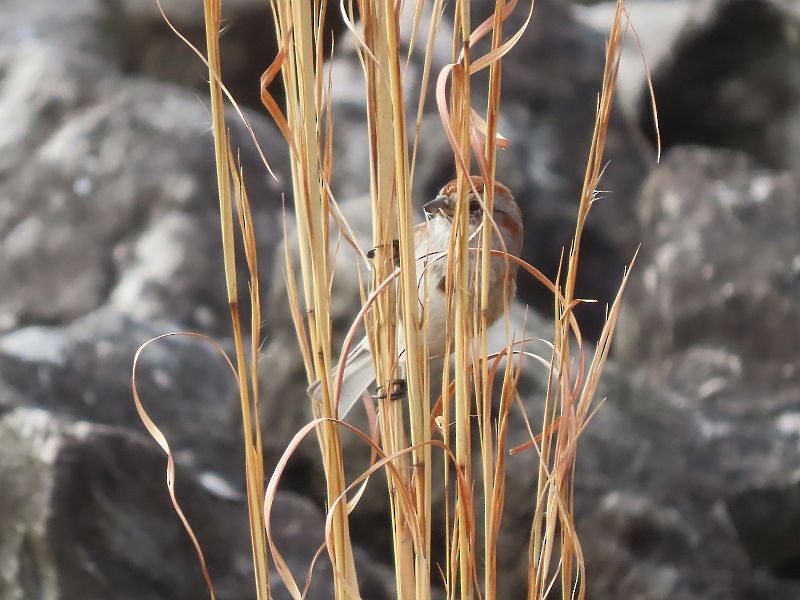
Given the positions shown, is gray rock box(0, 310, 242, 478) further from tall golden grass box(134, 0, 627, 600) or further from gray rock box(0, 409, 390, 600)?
tall golden grass box(134, 0, 627, 600)

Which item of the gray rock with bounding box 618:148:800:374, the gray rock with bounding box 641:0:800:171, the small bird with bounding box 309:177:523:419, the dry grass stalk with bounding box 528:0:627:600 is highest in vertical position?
the gray rock with bounding box 641:0:800:171

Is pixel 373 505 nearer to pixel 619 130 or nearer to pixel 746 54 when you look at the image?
pixel 619 130

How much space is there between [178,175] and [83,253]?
504 mm

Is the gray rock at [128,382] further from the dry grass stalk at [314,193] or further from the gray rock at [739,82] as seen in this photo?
the gray rock at [739,82]

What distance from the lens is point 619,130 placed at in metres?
4.76

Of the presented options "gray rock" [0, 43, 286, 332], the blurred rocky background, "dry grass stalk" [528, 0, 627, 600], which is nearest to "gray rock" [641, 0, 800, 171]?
the blurred rocky background

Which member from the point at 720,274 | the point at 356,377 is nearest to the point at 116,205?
the point at 720,274

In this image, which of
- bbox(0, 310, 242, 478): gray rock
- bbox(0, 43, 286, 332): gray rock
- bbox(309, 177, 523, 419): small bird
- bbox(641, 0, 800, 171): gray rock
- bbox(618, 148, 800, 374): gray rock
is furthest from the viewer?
bbox(641, 0, 800, 171): gray rock

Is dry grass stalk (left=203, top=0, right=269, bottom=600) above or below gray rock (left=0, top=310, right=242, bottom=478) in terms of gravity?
below

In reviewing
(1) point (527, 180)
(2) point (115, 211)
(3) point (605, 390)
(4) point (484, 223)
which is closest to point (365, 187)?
(1) point (527, 180)

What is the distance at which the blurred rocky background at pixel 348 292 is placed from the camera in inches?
110

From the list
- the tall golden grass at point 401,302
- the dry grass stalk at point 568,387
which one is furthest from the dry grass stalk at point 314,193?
the dry grass stalk at point 568,387

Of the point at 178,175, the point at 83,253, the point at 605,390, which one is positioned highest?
the point at 178,175

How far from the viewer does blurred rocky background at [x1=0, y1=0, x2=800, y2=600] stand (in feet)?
9.19
